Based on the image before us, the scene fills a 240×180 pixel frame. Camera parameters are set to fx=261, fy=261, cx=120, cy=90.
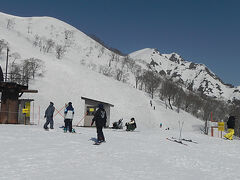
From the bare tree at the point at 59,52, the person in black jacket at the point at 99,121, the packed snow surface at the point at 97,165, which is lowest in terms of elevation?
the packed snow surface at the point at 97,165

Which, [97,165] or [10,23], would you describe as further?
[10,23]

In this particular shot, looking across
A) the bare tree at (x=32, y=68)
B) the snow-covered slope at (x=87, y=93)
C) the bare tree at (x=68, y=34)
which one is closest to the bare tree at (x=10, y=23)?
the bare tree at (x=68, y=34)

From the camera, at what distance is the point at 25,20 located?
649 feet

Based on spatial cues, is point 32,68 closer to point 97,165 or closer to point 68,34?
point 97,165

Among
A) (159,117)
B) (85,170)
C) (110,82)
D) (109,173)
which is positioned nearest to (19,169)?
(85,170)

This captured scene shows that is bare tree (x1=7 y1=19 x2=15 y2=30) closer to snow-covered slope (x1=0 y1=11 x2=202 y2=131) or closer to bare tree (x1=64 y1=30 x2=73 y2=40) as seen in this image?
bare tree (x1=64 y1=30 x2=73 y2=40)

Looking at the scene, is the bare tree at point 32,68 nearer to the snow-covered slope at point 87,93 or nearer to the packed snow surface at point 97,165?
the snow-covered slope at point 87,93

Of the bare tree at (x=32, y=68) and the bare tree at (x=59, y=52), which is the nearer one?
the bare tree at (x=32, y=68)

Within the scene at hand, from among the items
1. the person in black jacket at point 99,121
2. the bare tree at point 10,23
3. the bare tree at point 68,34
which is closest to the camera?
the person in black jacket at point 99,121

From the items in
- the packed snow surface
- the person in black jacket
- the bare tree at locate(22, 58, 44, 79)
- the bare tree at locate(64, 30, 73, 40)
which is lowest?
the packed snow surface

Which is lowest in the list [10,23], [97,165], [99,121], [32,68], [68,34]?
[97,165]

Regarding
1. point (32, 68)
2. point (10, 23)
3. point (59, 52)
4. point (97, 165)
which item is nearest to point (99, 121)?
point (97, 165)

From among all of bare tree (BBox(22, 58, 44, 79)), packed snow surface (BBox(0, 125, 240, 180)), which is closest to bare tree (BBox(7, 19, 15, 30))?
bare tree (BBox(22, 58, 44, 79))

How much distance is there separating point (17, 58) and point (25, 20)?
12713cm
